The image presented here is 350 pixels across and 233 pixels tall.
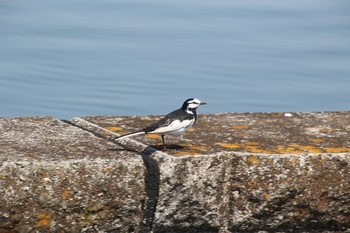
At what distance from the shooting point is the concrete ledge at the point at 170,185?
3.91 m

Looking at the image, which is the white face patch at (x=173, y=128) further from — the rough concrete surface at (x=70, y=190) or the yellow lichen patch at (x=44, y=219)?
the yellow lichen patch at (x=44, y=219)

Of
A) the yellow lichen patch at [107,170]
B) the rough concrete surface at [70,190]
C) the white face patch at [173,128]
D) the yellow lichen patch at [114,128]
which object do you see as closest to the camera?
the rough concrete surface at [70,190]

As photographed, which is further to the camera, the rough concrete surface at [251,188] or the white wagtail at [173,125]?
the white wagtail at [173,125]

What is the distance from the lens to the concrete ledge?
391 cm

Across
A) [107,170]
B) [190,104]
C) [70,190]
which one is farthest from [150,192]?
[190,104]

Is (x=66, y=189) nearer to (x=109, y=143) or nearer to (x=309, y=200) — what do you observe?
(x=109, y=143)

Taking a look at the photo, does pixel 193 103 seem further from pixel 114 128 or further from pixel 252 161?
pixel 252 161

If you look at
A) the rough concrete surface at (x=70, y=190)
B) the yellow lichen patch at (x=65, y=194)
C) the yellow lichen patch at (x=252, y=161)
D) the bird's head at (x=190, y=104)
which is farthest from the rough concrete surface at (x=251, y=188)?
the bird's head at (x=190, y=104)

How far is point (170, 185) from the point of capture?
4.10m

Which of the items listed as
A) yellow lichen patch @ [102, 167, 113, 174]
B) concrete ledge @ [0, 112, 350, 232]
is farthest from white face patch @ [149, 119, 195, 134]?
yellow lichen patch @ [102, 167, 113, 174]

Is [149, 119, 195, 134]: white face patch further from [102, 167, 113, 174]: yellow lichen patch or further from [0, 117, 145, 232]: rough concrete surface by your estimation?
[102, 167, 113, 174]: yellow lichen patch

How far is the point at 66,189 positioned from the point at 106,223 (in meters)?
0.26

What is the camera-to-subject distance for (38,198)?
12.7 feet

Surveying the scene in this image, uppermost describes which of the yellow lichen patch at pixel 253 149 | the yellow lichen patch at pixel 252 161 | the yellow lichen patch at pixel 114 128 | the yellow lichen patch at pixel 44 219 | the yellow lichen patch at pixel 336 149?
the yellow lichen patch at pixel 336 149
